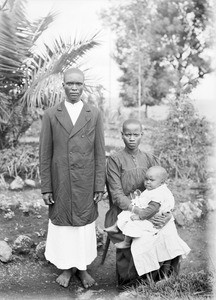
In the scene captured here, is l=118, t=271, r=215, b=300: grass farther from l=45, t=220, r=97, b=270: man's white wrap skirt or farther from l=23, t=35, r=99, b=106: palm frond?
l=23, t=35, r=99, b=106: palm frond

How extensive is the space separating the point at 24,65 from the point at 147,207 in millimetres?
4320

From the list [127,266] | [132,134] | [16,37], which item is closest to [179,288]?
[127,266]

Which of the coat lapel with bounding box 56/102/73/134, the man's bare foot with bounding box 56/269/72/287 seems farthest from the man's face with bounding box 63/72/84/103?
the man's bare foot with bounding box 56/269/72/287

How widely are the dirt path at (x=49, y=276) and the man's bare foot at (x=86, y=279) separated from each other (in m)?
0.05

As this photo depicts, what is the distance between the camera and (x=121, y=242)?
369 centimetres

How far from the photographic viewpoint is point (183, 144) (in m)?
7.00

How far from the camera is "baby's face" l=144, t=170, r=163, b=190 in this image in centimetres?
353

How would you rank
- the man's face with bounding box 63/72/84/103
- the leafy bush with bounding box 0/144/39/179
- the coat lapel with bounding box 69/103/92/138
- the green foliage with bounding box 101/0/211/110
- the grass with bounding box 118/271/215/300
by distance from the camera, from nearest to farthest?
the grass with bounding box 118/271/215/300 → the man's face with bounding box 63/72/84/103 → the coat lapel with bounding box 69/103/92/138 → the leafy bush with bounding box 0/144/39/179 → the green foliage with bounding box 101/0/211/110

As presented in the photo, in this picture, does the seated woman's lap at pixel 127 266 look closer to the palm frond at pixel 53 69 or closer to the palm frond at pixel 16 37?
the palm frond at pixel 53 69

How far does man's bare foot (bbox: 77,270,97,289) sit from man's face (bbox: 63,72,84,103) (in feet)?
5.35

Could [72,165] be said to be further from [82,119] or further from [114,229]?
[114,229]

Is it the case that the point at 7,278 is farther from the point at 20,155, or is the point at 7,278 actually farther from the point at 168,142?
the point at 168,142

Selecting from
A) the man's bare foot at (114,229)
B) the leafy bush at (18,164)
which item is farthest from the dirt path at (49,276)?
the leafy bush at (18,164)

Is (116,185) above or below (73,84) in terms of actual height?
below
